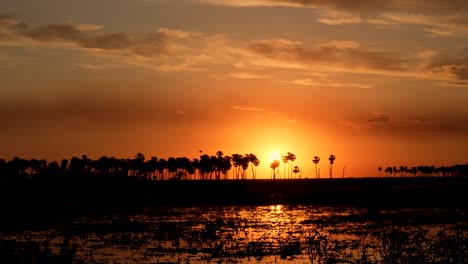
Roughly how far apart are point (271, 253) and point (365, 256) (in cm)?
432

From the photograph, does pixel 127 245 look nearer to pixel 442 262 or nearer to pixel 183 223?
pixel 183 223

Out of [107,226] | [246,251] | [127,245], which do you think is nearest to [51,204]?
[107,226]

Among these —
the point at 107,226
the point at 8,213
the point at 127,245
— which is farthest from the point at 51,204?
the point at 127,245

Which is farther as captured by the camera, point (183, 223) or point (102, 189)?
point (102, 189)

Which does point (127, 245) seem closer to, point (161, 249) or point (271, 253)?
point (161, 249)

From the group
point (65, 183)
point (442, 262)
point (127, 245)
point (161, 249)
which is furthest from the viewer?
point (65, 183)

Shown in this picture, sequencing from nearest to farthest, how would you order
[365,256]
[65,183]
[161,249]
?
[365,256] → [161,249] → [65,183]

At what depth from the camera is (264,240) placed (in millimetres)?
31750

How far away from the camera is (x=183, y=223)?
142ft

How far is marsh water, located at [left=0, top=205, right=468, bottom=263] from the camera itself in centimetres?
2559

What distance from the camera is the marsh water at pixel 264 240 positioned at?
25.6m

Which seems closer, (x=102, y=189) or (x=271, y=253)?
(x=271, y=253)

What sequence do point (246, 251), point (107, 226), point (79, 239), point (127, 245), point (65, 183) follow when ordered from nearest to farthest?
point (246, 251)
point (127, 245)
point (79, 239)
point (107, 226)
point (65, 183)

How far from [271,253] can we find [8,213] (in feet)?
119
